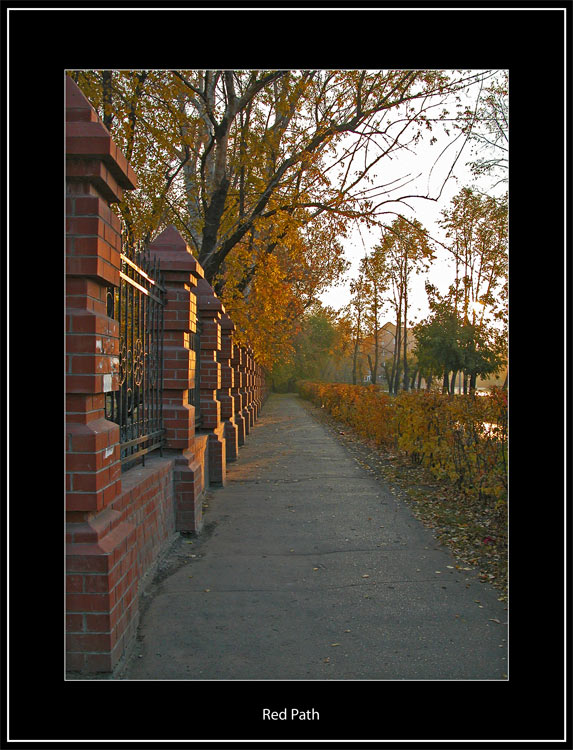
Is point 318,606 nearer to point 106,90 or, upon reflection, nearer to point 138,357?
point 138,357

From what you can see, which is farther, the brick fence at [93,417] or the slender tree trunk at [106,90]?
the slender tree trunk at [106,90]

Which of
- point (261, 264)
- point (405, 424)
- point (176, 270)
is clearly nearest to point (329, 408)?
point (261, 264)

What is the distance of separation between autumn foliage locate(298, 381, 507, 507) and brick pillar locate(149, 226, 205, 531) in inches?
118

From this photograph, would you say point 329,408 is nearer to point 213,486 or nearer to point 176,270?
point 213,486

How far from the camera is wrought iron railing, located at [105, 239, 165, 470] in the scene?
14.8ft

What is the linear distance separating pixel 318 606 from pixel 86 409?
7.25ft

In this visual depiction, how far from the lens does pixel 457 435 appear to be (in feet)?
25.2

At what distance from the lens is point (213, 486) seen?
9.17m

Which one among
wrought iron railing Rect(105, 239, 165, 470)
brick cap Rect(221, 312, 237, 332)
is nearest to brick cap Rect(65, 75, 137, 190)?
wrought iron railing Rect(105, 239, 165, 470)

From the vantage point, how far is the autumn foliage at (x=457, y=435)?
614cm

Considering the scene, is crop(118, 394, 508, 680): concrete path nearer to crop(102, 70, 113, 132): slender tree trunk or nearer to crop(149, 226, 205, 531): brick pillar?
crop(149, 226, 205, 531): brick pillar

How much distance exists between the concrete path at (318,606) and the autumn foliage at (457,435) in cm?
89

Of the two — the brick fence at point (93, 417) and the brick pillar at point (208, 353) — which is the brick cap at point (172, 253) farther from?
the brick fence at point (93, 417)

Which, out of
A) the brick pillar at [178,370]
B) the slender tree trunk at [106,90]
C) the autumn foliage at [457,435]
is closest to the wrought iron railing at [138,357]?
→ the brick pillar at [178,370]
